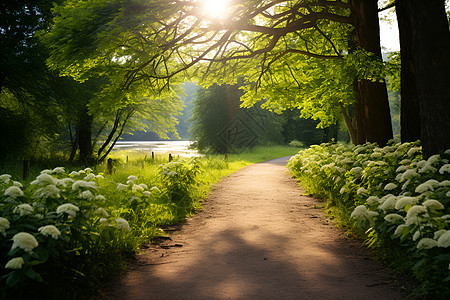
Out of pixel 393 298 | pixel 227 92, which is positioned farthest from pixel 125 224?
pixel 227 92

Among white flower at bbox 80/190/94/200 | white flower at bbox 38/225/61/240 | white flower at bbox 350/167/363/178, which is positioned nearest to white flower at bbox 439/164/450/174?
white flower at bbox 350/167/363/178

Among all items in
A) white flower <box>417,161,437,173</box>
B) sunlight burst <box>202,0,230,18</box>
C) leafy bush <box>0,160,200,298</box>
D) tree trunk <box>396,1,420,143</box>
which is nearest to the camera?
leafy bush <box>0,160,200,298</box>

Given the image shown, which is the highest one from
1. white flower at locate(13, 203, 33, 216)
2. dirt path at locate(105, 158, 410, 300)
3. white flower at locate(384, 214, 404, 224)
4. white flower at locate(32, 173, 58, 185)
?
white flower at locate(32, 173, 58, 185)

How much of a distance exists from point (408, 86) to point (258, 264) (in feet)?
19.1

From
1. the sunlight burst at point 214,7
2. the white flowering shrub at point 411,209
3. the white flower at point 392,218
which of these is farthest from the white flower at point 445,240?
the sunlight burst at point 214,7

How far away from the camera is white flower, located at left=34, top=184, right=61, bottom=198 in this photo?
12.6 ft

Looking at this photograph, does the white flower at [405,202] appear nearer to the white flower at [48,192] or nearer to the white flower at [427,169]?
the white flower at [427,169]

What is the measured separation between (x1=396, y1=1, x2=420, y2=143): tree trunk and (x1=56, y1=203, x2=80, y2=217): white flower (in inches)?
294

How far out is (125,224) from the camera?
4.44 m

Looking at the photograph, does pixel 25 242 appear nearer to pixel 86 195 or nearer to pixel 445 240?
pixel 86 195

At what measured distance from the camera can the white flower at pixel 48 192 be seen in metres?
3.85

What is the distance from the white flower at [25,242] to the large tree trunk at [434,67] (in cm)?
646

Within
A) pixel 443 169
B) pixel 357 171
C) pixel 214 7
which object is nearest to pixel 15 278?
pixel 443 169

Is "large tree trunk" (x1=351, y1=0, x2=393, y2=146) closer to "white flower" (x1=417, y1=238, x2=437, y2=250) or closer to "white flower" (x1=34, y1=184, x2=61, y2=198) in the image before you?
"white flower" (x1=417, y1=238, x2=437, y2=250)
